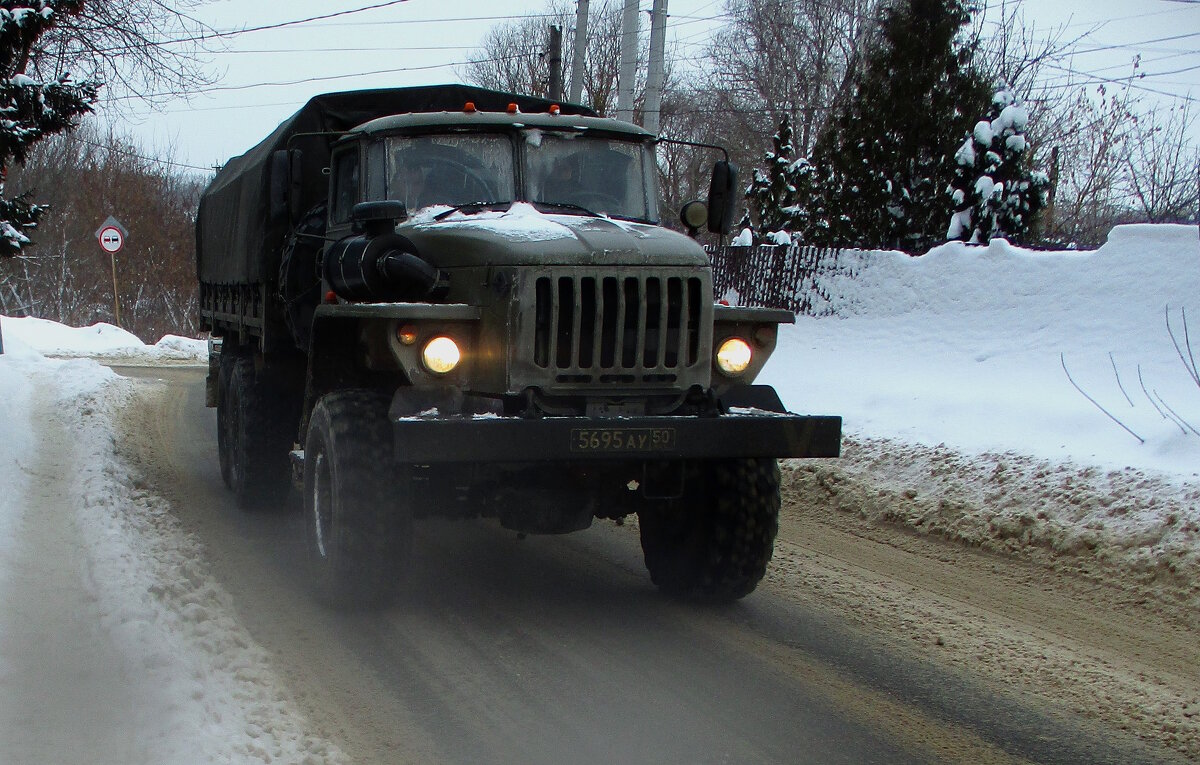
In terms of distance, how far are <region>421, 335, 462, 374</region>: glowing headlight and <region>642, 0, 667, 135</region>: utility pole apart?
12.9 meters

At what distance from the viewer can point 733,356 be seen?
20.4ft

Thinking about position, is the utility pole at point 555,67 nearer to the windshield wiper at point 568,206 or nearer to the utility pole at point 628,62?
the utility pole at point 628,62

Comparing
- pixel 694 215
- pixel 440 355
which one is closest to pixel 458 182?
pixel 440 355

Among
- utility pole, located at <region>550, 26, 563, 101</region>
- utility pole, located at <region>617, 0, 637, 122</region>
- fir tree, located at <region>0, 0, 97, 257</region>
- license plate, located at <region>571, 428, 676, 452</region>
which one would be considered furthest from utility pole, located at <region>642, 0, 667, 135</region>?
license plate, located at <region>571, 428, 676, 452</region>

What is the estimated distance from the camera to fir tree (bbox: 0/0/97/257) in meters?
11.8

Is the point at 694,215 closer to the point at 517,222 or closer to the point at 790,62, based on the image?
the point at 517,222

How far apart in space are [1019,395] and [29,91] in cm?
1095

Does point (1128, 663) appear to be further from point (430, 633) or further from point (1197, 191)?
point (1197, 191)

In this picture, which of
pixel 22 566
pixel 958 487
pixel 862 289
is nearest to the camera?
pixel 22 566

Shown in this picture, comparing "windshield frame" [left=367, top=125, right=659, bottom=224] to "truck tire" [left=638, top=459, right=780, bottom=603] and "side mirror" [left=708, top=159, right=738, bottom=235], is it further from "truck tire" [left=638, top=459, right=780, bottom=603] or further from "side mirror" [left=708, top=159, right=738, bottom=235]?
"truck tire" [left=638, top=459, right=780, bottom=603]

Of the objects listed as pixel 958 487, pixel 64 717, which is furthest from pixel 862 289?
pixel 64 717

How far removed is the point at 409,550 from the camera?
5.97m

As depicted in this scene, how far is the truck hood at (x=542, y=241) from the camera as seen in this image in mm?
5641

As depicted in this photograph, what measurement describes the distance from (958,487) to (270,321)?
16.6ft
